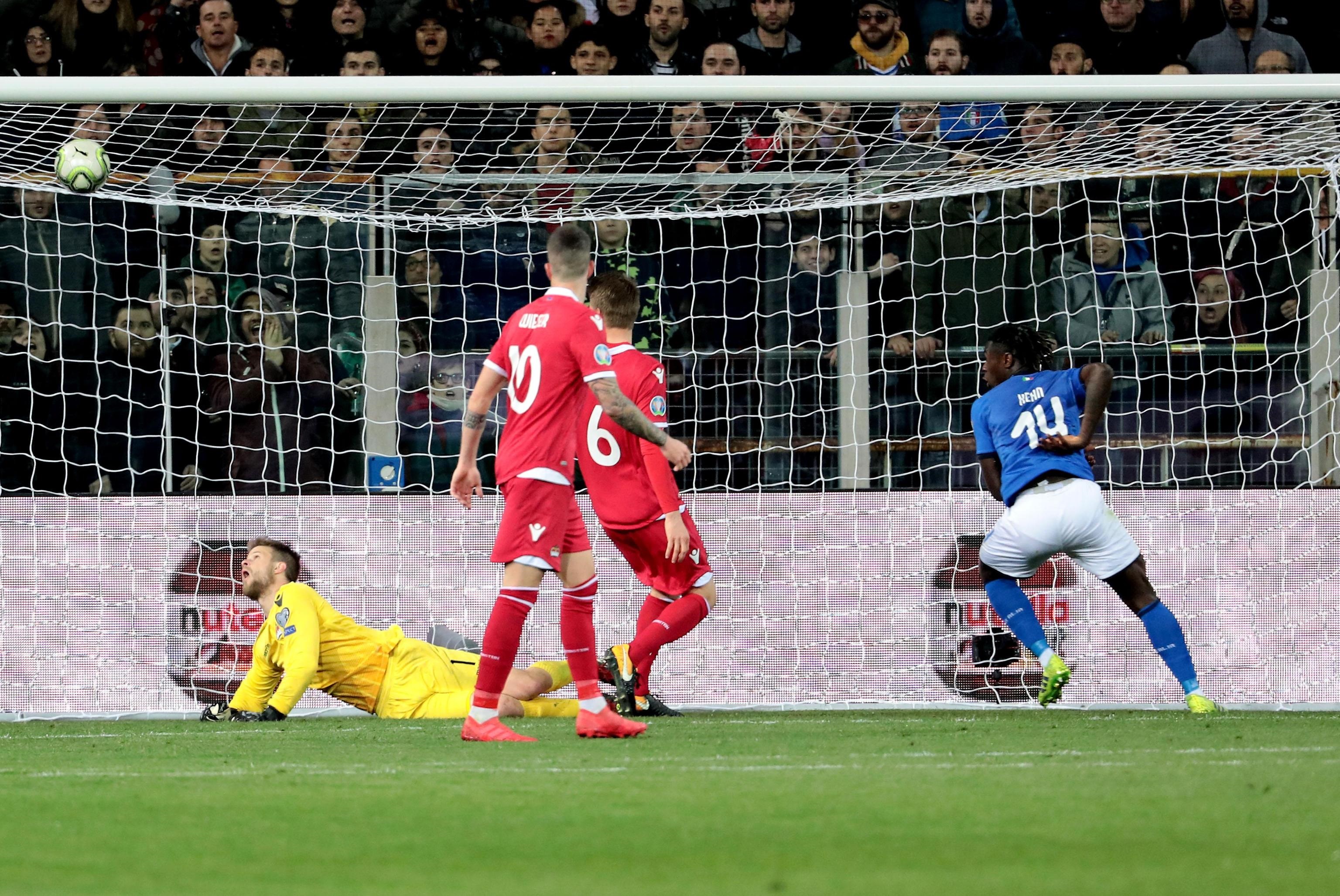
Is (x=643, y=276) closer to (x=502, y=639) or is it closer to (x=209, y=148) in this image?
(x=209, y=148)

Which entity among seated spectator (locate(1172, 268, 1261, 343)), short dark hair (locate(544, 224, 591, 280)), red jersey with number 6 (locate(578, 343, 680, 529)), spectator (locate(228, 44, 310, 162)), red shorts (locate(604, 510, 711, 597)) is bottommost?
red shorts (locate(604, 510, 711, 597))

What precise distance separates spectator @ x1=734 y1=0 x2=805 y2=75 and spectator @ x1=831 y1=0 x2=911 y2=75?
0.33 meters

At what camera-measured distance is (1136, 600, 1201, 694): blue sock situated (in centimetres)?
699

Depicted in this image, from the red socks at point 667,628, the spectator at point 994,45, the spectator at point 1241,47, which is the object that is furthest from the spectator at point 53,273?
the spectator at point 1241,47

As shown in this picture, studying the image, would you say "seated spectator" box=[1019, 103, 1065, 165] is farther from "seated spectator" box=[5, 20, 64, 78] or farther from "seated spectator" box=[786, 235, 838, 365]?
"seated spectator" box=[5, 20, 64, 78]

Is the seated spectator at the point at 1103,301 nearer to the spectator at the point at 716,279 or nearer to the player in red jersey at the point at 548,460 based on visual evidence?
the spectator at the point at 716,279

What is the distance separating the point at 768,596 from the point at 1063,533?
1751 millimetres

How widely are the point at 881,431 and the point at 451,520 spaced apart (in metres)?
2.54

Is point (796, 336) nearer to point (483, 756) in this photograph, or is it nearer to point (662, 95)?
point (662, 95)

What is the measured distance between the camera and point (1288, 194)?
9.75 metres

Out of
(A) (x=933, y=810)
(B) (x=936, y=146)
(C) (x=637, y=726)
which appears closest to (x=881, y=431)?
(B) (x=936, y=146)

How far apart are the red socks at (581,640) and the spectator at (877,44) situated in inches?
238

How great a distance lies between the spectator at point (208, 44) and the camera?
10461mm

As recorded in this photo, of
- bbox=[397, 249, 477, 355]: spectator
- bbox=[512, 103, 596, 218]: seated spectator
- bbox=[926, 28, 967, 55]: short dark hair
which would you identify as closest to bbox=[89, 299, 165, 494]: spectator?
bbox=[397, 249, 477, 355]: spectator
